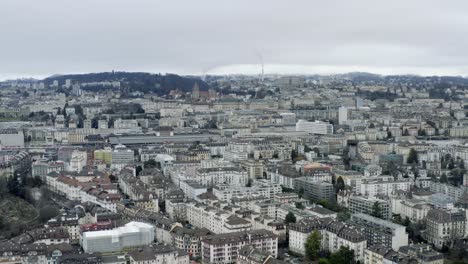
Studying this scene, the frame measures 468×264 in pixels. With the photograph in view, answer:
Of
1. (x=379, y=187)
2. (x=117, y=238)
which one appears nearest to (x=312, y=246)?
(x=117, y=238)

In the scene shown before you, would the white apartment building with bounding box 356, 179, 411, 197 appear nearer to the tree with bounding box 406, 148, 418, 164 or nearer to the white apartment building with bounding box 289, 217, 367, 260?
the white apartment building with bounding box 289, 217, 367, 260

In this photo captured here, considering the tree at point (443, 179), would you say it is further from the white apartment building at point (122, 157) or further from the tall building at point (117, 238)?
the white apartment building at point (122, 157)

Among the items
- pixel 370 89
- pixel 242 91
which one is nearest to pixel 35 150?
pixel 242 91

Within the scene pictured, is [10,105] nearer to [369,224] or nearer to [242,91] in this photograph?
[242,91]

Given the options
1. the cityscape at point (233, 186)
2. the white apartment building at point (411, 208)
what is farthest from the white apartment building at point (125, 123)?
the white apartment building at point (411, 208)

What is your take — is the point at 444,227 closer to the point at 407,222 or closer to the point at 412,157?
the point at 407,222

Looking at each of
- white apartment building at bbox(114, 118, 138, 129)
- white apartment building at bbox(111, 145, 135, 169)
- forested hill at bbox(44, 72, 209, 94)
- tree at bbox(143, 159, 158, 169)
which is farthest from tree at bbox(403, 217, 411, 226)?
forested hill at bbox(44, 72, 209, 94)
